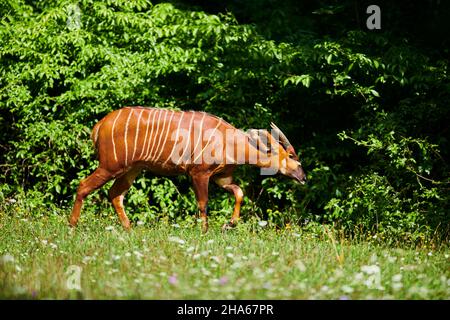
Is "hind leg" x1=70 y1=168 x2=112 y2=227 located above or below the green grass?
above

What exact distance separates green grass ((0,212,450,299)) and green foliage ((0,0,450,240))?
1867 millimetres

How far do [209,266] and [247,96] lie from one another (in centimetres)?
411

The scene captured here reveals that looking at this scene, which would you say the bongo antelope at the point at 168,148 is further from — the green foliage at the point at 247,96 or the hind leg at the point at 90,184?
the green foliage at the point at 247,96

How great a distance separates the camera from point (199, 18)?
9180 millimetres

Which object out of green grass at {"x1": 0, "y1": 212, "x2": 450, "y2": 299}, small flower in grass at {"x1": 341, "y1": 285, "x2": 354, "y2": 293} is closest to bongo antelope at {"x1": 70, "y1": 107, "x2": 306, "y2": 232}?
green grass at {"x1": 0, "y1": 212, "x2": 450, "y2": 299}

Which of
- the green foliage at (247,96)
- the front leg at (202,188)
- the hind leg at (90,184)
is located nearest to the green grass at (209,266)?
the hind leg at (90,184)

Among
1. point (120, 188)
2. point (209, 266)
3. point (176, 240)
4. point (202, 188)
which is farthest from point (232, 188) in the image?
point (209, 266)

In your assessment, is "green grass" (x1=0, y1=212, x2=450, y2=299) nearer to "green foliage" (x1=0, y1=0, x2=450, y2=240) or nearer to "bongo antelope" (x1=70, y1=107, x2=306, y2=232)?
"bongo antelope" (x1=70, y1=107, x2=306, y2=232)

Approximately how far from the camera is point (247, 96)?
910 centimetres

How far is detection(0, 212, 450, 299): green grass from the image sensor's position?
4688 mm
